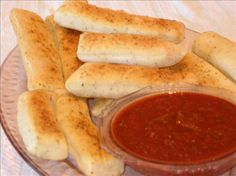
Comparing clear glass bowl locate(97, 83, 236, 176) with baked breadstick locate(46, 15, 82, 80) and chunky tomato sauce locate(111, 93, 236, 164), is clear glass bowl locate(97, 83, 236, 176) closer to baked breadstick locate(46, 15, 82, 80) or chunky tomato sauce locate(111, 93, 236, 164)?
chunky tomato sauce locate(111, 93, 236, 164)

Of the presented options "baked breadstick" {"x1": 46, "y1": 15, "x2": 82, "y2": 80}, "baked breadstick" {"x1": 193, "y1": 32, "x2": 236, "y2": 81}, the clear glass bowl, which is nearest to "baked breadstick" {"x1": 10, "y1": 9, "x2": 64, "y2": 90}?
"baked breadstick" {"x1": 46, "y1": 15, "x2": 82, "y2": 80}

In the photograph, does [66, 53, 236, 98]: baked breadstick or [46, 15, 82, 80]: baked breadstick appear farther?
[46, 15, 82, 80]: baked breadstick

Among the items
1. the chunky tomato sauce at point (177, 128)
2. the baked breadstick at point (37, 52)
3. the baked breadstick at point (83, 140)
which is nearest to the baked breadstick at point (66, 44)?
the baked breadstick at point (37, 52)

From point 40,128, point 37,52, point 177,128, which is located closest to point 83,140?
point 40,128

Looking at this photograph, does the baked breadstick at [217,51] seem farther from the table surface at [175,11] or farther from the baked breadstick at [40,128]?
the baked breadstick at [40,128]

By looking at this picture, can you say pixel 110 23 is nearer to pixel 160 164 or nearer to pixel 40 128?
pixel 40 128
